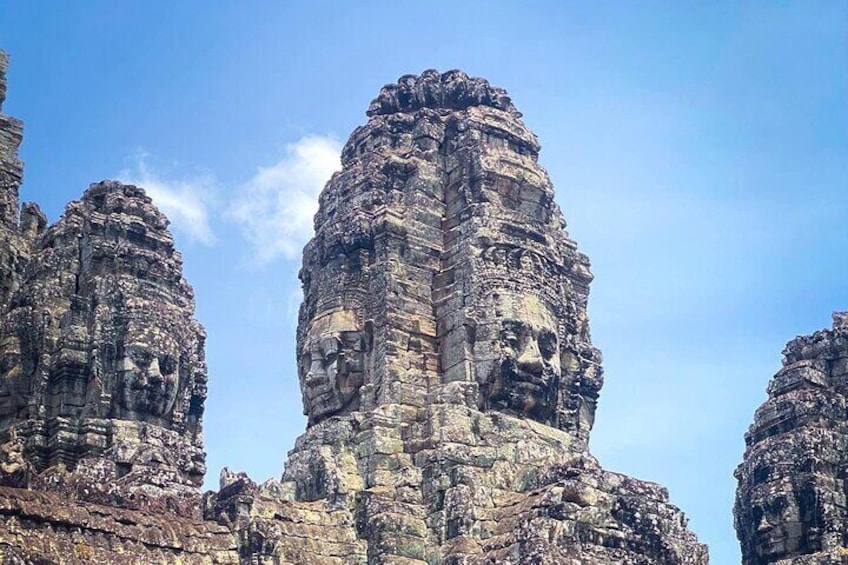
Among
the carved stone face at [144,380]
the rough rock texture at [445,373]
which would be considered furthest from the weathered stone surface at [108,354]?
the rough rock texture at [445,373]

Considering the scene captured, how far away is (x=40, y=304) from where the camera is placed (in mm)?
33125

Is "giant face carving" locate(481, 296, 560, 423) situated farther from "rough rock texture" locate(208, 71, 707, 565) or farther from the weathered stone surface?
the weathered stone surface

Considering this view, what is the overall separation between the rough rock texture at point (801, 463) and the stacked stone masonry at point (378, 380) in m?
6.11

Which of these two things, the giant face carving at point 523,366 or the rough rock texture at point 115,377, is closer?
the rough rock texture at point 115,377

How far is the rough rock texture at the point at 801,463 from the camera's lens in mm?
39938

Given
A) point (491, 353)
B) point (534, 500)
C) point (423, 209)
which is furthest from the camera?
point (423, 209)

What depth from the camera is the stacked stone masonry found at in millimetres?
29594

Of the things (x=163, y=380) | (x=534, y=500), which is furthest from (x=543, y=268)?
(x=163, y=380)

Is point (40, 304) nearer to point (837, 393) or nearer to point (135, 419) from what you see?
point (135, 419)

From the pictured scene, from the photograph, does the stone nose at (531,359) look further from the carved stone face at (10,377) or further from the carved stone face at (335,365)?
the carved stone face at (10,377)

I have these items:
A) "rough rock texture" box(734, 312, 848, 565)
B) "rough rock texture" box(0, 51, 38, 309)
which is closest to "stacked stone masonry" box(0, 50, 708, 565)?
"rough rock texture" box(0, 51, 38, 309)

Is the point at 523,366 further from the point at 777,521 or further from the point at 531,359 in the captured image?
the point at 777,521

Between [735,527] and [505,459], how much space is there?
12676mm

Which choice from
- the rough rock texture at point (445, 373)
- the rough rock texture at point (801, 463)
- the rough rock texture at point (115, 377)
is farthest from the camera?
the rough rock texture at point (801, 463)
